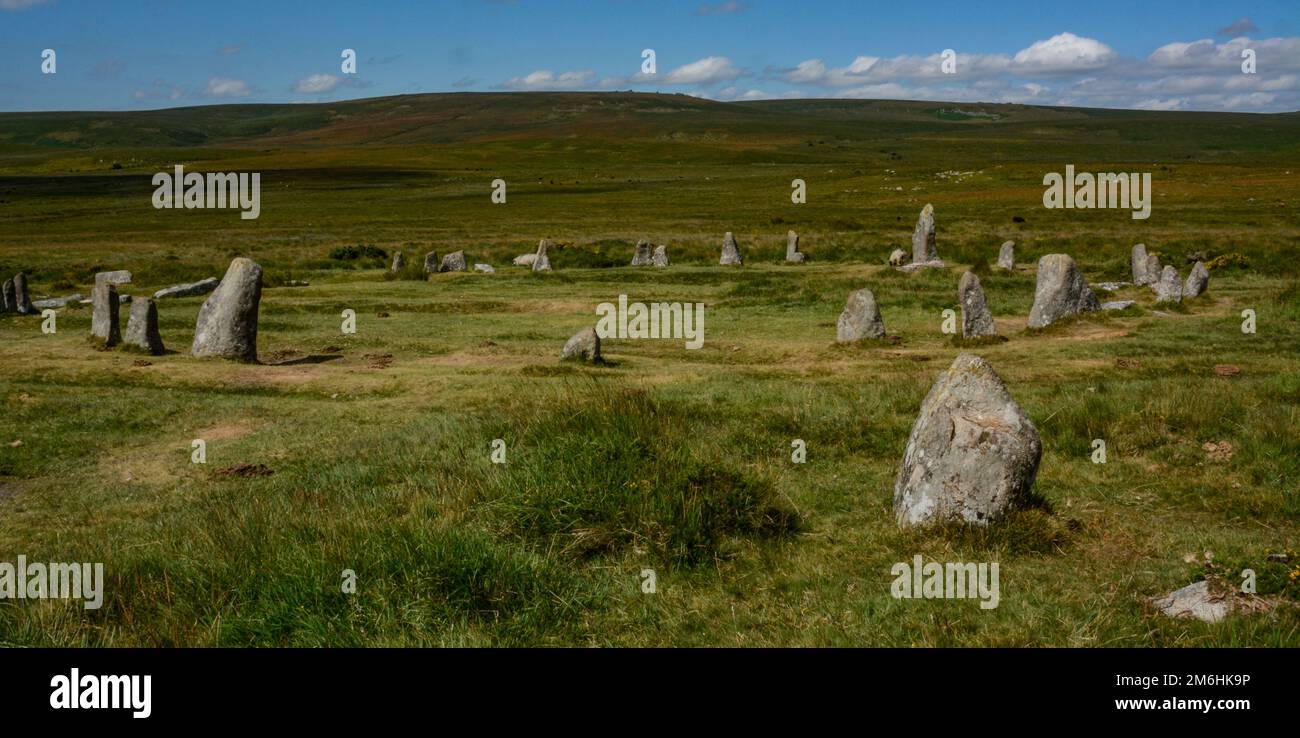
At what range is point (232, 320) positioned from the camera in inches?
811

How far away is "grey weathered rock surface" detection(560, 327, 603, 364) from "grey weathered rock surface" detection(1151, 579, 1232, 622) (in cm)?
1416

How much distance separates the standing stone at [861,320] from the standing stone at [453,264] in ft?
74.4

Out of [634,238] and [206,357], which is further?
[634,238]

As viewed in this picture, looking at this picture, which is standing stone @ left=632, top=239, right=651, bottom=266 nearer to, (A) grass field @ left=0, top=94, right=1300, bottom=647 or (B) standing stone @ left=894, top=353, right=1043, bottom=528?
(A) grass field @ left=0, top=94, right=1300, bottom=647

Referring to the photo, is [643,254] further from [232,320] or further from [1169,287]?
[232,320]

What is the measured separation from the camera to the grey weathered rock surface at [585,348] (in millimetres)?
20438

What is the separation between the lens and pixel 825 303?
95.5 feet

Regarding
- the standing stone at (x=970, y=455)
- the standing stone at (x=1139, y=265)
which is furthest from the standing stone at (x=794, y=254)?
the standing stone at (x=970, y=455)

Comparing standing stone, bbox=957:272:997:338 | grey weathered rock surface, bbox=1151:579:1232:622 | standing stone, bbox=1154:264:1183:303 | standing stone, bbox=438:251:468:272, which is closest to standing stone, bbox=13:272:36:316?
standing stone, bbox=438:251:468:272

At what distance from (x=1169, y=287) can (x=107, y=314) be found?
1056 inches

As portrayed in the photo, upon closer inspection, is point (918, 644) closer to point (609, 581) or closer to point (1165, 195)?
point (609, 581)

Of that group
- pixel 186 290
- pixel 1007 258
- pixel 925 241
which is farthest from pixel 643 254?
pixel 186 290

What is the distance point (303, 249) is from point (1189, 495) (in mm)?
49979
